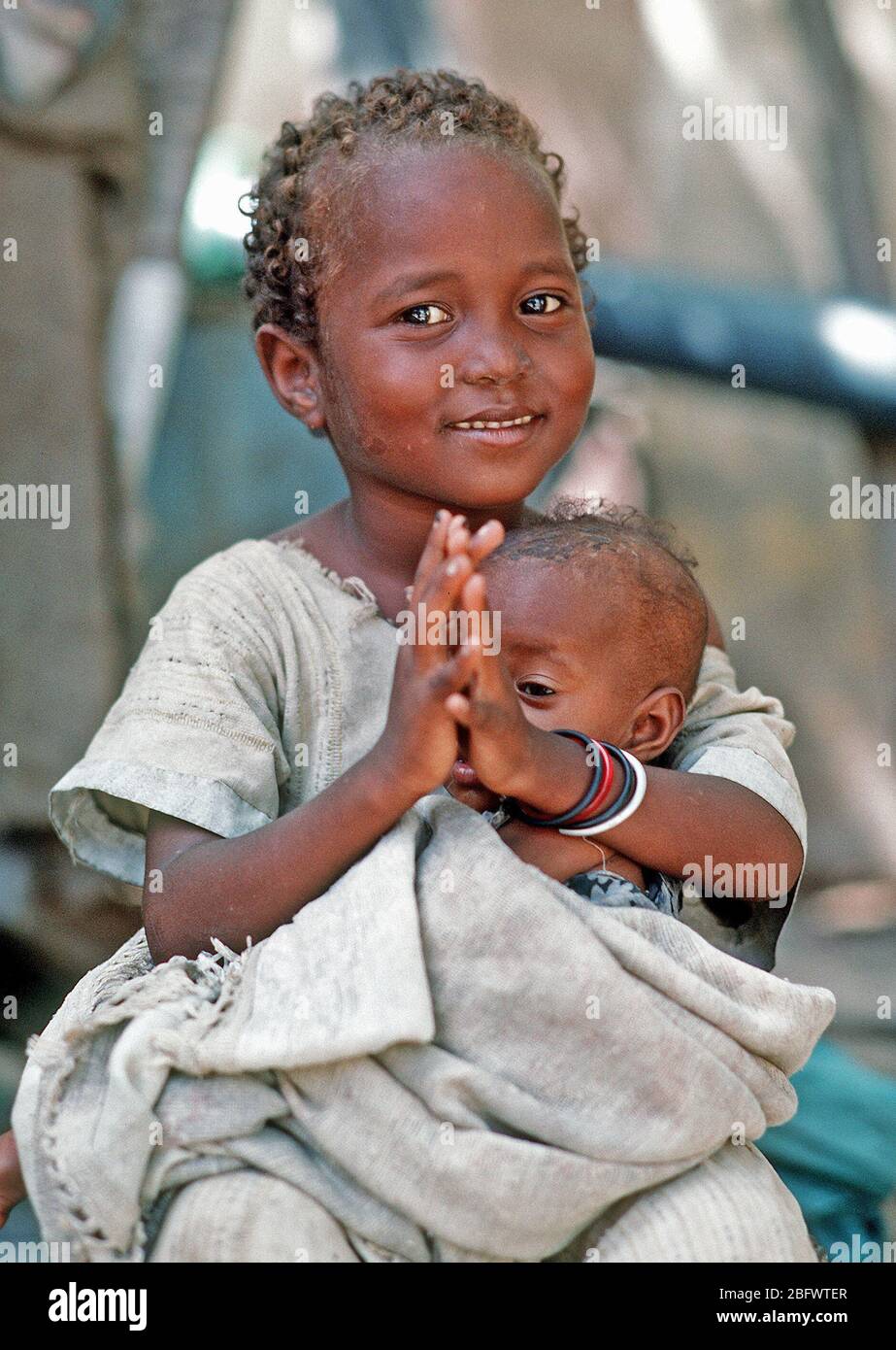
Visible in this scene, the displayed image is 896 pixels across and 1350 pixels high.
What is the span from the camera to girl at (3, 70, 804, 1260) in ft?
6.33

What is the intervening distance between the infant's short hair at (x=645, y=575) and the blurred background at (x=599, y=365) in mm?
649

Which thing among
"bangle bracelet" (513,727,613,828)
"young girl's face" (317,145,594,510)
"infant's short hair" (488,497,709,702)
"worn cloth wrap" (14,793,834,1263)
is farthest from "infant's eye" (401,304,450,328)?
"worn cloth wrap" (14,793,834,1263)

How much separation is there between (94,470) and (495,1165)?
9.39 feet

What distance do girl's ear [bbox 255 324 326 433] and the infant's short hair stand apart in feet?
1.41

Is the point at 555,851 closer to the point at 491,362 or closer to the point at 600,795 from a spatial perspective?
the point at 600,795

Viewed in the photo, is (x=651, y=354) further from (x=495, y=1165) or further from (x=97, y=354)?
(x=495, y=1165)

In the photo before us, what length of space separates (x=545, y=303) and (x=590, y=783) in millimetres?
723

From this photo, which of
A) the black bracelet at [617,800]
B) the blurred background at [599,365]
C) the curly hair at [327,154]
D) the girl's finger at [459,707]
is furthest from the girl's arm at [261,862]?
the blurred background at [599,365]

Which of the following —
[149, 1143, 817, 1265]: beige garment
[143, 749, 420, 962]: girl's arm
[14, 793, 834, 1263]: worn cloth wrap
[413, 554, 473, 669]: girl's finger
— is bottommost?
[149, 1143, 817, 1265]: beige garment

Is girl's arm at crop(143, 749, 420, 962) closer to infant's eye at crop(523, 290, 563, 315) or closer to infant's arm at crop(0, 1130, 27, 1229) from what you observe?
infant's arm at crop(0, 1130, 27, 1229)

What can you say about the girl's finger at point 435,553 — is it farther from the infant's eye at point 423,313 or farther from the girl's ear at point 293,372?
the girl's ear at point 293,372

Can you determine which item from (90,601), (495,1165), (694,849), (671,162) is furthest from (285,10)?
(495,1165)

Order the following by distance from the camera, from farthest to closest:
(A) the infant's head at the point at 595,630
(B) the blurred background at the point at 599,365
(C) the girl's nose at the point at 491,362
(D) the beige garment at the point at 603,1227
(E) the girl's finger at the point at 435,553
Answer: (B) the blurred background at the point at 599,365, (C) the girl's nose at the point at 491,362, (A) the infant's head at the point at 595,630, (E) the girl's finger at the point at 435,553, (D) the beige garment at the point at 603,1227

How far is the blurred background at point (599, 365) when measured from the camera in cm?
407
